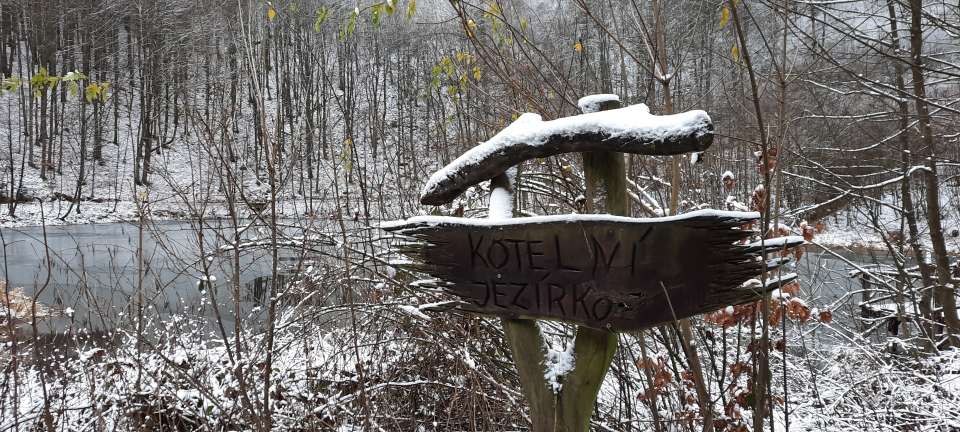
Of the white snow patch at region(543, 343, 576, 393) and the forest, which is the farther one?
the white snow patch at region(543, 343, 576, 393)

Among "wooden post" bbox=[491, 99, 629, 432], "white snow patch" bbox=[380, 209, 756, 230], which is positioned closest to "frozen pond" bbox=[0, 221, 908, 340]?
"white snow patch" bbox=[380, 209, 756, 230]

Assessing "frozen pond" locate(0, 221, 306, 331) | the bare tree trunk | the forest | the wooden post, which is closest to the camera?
the forest

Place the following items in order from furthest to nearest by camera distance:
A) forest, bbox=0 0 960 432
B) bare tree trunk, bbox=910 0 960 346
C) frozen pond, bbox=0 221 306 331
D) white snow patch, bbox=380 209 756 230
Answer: bare tree trunk, bbox=910 0 960 346
frozen pond, bbox=0 221 306 331
forest, bbox=0 0 960 432
white snow patch, bbox=380 209 756 230

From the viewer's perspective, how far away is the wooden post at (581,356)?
1585 millimetres

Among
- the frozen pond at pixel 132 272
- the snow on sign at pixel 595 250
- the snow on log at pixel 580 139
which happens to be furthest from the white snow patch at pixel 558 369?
the frozen pond at pixel 132 272

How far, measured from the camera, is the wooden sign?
1.33m

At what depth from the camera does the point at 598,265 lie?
1.41 m

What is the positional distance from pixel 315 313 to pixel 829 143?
18.8 ft

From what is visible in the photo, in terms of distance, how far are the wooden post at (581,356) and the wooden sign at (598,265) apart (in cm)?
14

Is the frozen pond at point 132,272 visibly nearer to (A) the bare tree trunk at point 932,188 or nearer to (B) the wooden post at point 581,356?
(B) the wooden post at point 581,356

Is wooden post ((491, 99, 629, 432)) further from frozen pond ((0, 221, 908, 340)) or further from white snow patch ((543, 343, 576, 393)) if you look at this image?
frozen pond ((0, 221, 908, 340))

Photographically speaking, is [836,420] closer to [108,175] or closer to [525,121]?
[525,121]

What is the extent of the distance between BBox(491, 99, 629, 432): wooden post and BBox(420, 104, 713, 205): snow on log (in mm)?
136

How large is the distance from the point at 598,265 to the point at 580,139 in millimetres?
320
